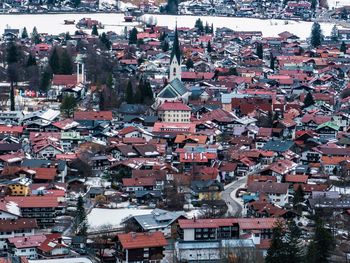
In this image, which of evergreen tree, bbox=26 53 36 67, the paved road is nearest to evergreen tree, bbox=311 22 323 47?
evergreen tree, bbox=26 53 36 67

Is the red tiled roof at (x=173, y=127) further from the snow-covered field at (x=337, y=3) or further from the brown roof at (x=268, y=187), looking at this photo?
the snow-covered field at (x=337, y=3)

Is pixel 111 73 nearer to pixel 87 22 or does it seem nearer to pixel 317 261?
pixel 87 22

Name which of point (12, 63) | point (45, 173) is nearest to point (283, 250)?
point (45, 173)

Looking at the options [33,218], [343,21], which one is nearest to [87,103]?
[33,218]

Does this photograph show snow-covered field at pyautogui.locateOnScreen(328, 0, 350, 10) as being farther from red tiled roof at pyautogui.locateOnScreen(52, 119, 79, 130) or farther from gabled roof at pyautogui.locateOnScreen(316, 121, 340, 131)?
red tiled roof at pyautogui.locateOnScreen(52, 119, 79, 130)

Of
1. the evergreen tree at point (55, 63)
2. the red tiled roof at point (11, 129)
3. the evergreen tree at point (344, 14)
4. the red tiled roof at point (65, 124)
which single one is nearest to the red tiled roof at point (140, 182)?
the red tiled roof at point (65, 124)

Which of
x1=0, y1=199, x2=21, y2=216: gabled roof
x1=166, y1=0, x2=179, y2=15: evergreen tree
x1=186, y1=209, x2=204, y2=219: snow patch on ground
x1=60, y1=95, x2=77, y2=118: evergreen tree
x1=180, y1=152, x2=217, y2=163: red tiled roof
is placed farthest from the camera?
x1=166, y1=0, x2=179, y2=15: evergreen tree
